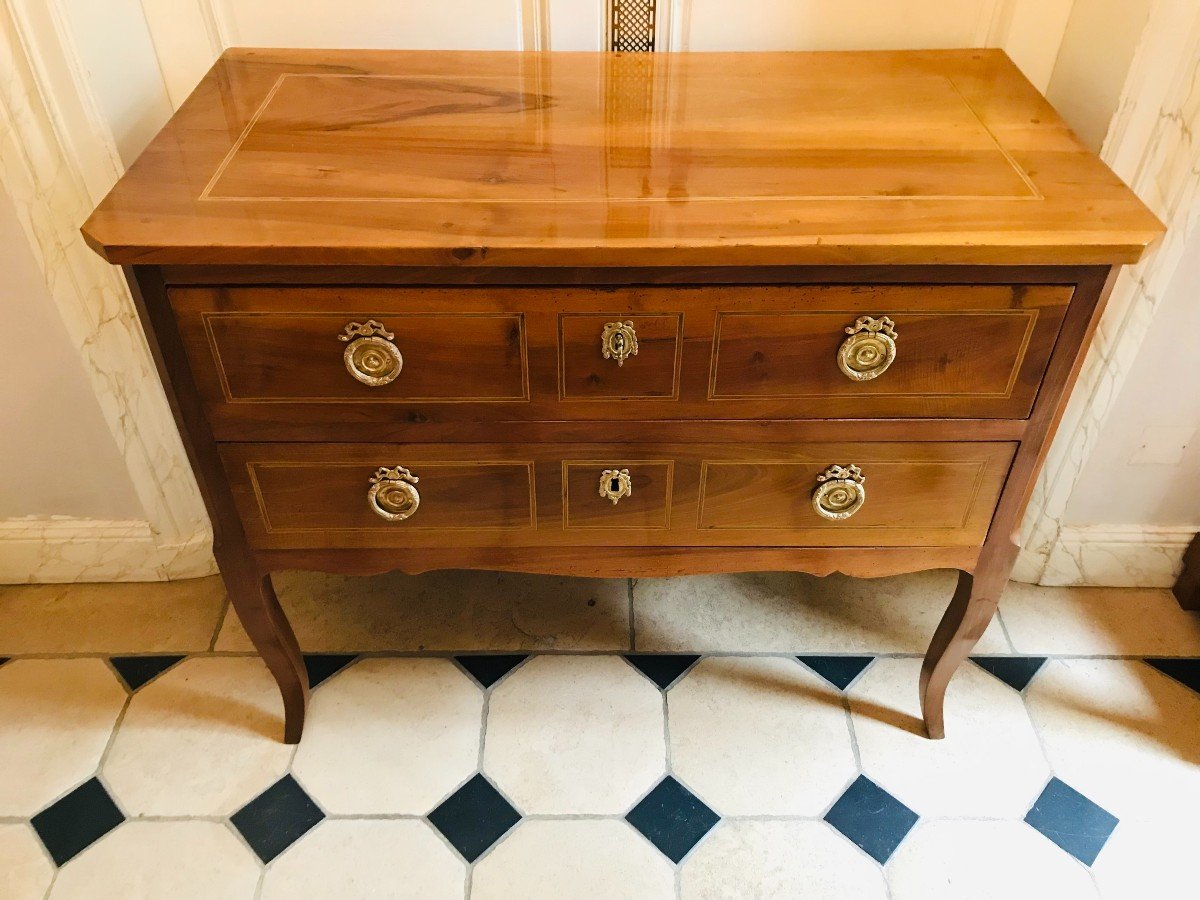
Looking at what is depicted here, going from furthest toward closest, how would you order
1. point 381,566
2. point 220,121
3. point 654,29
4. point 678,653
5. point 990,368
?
point 678,653 → point 654,29 → point 381,566 → point 220,121 → point 990,368

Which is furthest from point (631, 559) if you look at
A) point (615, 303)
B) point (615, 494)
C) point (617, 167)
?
point (617, 167)

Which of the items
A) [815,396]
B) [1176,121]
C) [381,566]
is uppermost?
[1176,121]

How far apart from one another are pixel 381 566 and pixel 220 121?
60 centimetres

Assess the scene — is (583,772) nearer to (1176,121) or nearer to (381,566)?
(381,566)

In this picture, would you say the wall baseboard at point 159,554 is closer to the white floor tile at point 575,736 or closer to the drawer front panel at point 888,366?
the white floor tile at point 575,736

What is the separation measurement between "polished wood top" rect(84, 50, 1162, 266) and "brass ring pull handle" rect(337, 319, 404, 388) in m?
0.09

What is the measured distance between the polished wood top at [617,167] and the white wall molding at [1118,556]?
2.76 feet

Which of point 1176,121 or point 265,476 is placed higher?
point 1176,121

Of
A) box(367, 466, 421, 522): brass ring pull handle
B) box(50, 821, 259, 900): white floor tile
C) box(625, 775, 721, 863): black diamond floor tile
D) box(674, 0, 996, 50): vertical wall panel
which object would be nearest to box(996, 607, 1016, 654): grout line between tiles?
box(625, 775, 721, 863): black diamond floor tile

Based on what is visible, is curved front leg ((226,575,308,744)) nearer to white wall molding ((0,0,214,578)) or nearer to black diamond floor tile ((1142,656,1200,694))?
white wall molding ((0,0,214,578))

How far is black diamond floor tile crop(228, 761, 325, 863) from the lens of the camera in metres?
1.39

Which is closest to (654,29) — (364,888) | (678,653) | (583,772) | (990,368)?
(990,368)

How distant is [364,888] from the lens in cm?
135

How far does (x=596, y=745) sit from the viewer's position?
1.51 m
